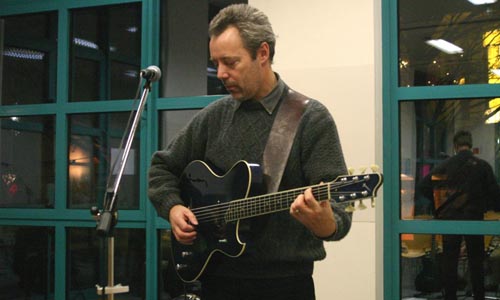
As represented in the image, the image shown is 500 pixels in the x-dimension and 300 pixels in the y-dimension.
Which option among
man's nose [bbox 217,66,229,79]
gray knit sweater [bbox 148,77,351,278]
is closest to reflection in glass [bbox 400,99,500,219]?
gray knit sweater [bbox 148,77,351,278]

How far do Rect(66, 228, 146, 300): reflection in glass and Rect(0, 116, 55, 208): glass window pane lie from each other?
1.08 feet

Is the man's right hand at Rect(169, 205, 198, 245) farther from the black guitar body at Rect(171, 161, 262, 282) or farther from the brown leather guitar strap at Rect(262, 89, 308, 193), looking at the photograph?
the brown leather guitar strap at Rect(262, 89, 308, 193)

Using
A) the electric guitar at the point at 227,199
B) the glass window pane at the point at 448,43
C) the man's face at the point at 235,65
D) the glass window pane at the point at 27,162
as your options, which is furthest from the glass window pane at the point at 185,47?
the man's face at the point at 235,65

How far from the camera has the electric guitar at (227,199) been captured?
68.6 inches

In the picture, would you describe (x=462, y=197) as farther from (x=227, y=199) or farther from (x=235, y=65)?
(x=235, y=65)

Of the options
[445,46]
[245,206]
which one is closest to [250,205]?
[245,206]

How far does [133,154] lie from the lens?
158 inches

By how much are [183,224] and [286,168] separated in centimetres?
36

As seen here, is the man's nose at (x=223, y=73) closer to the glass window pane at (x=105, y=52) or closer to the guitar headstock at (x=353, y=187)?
the guitar headstock at (x=353, y=187)

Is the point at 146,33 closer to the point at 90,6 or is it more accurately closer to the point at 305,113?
the point at 90,6

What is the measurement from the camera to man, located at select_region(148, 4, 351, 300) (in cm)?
182

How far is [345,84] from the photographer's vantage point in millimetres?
3262

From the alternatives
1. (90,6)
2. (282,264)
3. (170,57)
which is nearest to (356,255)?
(282,264)

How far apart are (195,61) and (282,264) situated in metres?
2.43
